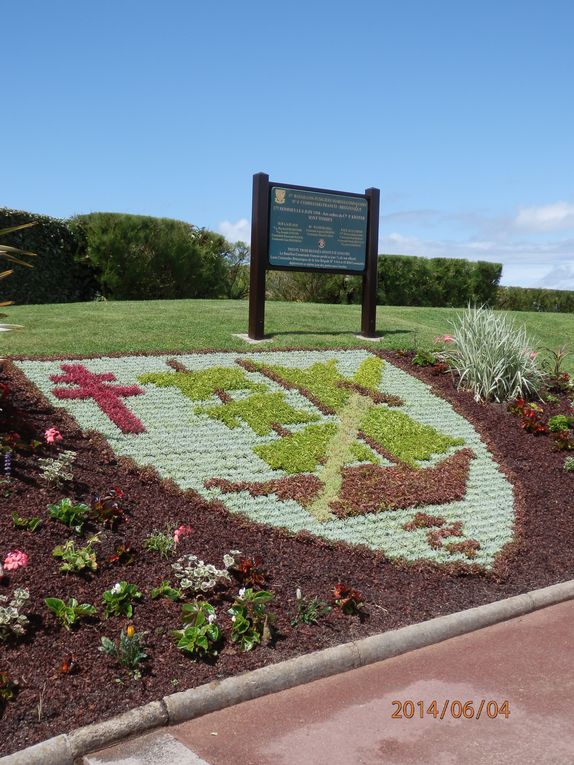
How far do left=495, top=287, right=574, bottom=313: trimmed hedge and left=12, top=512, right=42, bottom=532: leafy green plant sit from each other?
2086 cm

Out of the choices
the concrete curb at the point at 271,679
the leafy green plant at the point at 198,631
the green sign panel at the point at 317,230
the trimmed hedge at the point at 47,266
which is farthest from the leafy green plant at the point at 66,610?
the trimmed hedge at the point at 47,266

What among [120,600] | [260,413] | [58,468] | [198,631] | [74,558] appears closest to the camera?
[198,631]

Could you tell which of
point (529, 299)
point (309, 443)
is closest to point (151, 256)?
point (309, 443)

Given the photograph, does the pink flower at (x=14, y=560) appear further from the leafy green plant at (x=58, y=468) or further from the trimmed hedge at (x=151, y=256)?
the trimmed hedge at (x=151, y=256)

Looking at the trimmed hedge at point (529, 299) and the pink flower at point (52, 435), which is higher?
the trimmed hedge at point (529, 299)

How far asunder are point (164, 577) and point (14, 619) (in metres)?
1.00

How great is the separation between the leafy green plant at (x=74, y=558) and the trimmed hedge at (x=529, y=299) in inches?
827

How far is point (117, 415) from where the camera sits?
727cm

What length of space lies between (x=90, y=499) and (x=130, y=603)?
1382 millimetres

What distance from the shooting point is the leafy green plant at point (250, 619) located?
427 cm

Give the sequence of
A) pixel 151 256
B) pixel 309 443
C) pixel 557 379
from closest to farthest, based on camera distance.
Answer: pixel 309 443
pixel 557 379
pixel 151 256

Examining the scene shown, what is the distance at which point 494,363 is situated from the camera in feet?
31.2

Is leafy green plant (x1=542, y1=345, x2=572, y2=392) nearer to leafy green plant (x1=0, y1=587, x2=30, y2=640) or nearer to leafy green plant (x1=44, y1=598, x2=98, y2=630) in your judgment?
leafy green plant (x1=44, y1=598, x2=98, y2=630)

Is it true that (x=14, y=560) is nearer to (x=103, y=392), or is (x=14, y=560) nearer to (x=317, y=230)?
(x=103, y=392)
